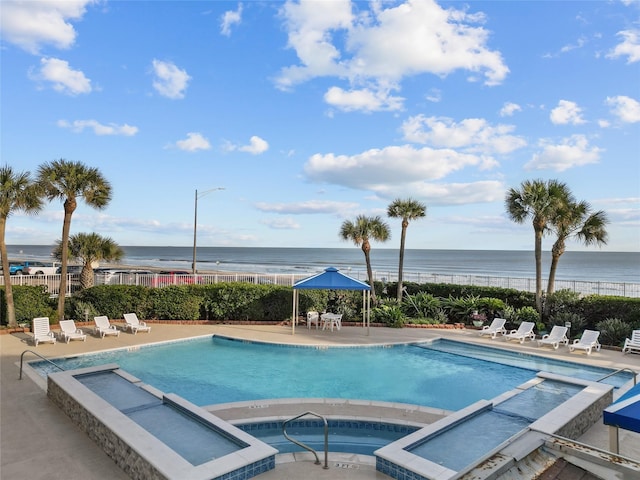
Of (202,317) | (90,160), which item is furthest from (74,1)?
(202,317)

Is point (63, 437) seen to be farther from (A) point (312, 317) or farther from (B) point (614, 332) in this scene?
(B) point (614, 332)

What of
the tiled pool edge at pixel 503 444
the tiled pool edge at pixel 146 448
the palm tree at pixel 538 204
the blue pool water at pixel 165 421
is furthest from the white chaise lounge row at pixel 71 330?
the palm tree at pixel 538 204

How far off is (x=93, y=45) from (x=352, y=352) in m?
12.5

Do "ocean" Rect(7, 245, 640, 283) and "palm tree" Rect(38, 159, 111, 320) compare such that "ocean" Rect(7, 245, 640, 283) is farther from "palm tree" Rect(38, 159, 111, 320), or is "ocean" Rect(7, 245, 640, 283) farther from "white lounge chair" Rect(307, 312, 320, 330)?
"palm tree" Rect(38, 159, 111, 320)

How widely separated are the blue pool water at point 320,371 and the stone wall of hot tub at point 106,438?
7.64 feet

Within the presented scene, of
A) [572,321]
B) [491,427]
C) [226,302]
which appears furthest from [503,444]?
[226,302]

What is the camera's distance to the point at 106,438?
5.95m

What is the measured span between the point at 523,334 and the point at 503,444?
10180mm

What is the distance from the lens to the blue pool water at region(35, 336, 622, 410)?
9516 millimetres

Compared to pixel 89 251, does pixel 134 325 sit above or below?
below

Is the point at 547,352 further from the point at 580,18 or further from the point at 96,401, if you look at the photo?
the point at 96,401

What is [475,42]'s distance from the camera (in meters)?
12.2

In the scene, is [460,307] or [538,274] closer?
[538,274]

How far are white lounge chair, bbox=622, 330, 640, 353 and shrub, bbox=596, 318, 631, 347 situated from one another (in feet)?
2.58
